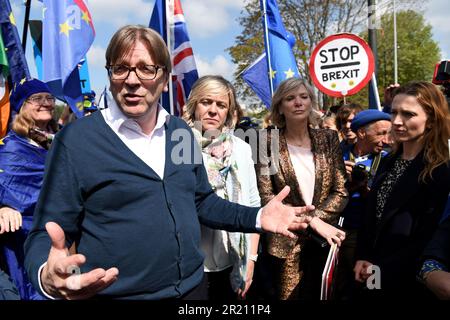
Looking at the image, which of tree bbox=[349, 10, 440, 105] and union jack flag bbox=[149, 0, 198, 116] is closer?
union jack flag bbox=[149, 0, 198, 116]

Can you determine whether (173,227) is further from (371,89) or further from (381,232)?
(371,89)

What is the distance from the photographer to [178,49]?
14.6 ft

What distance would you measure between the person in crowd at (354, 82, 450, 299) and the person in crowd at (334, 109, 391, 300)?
35cm

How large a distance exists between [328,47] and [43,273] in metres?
4.28

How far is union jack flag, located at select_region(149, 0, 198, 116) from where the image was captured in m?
4.21

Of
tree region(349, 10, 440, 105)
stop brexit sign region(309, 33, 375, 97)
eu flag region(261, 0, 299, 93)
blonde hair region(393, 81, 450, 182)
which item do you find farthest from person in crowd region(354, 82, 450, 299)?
tree region(349, 10, 440, 105)

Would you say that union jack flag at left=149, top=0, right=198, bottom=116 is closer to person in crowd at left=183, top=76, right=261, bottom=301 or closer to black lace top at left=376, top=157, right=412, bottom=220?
person in crowd at left=183, top=76, right=261, bottom=301

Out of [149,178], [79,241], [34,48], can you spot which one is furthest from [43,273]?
[34,48]

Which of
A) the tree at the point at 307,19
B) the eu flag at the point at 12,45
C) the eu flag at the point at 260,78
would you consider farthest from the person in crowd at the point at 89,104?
the tree at the point at 307,19

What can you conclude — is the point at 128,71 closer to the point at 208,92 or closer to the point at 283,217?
the point at 283,217

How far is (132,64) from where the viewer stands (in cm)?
170

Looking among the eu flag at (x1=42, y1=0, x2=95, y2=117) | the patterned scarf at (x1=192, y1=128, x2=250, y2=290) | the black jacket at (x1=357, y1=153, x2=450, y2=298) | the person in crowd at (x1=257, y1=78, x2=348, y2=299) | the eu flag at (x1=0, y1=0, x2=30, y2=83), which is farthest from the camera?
the eu flag at (x1=42, y1=0, x2=95, y2=117)

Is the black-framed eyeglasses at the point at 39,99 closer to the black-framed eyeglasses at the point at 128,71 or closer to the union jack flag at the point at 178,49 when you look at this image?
the union jack flag at the point at 178,49

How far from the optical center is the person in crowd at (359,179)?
10.1ft
